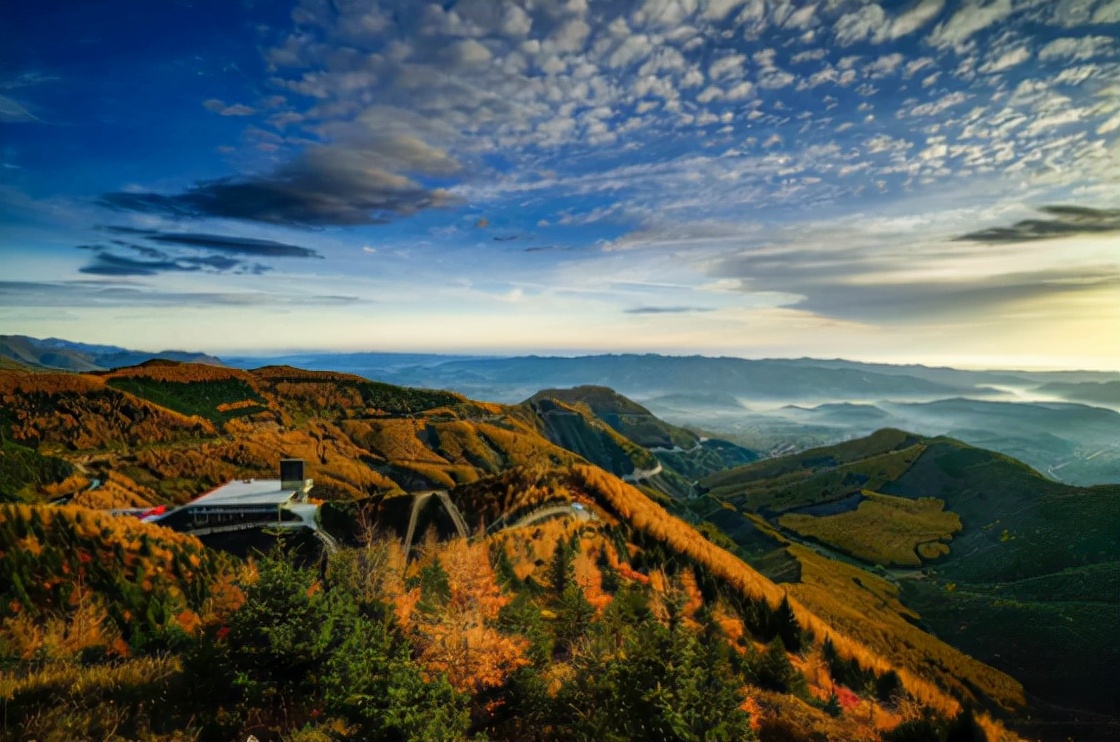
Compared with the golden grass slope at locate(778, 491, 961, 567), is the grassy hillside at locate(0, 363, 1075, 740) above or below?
above

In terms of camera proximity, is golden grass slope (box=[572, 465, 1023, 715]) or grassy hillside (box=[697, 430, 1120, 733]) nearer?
golden grass slope (box=[572, 465, 1023, 715])

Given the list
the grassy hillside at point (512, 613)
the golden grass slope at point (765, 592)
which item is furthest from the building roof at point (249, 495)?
the golden grass slope at point (765, 592)

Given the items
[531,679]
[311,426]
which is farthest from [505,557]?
[311,426]

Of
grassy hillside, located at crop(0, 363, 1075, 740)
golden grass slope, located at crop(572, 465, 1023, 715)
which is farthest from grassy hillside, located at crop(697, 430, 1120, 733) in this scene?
golden grass slope, located at crop(572, 465, 1023, 715)

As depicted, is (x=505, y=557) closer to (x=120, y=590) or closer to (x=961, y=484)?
(x=120, y=590)

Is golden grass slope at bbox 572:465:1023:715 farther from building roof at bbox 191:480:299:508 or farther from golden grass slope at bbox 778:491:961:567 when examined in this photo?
golden grass slope at bbox 778:491:961:567

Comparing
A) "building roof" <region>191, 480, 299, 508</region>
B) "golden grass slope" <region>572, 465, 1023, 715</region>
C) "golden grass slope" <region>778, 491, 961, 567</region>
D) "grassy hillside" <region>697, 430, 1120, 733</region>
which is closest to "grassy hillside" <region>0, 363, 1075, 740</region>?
"golden grass slope" <region>572, 465, 1023, 715</region>

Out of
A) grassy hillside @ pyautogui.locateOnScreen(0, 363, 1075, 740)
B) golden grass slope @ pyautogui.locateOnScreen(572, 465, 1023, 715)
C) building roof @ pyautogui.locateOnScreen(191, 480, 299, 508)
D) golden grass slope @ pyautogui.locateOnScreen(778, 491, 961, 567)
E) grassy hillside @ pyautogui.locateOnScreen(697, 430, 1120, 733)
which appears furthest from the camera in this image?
golden grass slope @ pyautogui.locateOnScreen(778, 491, 961, 567)

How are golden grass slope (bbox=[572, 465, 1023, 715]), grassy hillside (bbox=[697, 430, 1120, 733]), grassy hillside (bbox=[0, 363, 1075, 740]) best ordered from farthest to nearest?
grassy hillside (bbox=[697, 430, 1120, 733]) → golden grass slope (bbox=[572, 465, 1023, 715]) → grassy hillside (bbox=[0, 363, 1075, 740])
